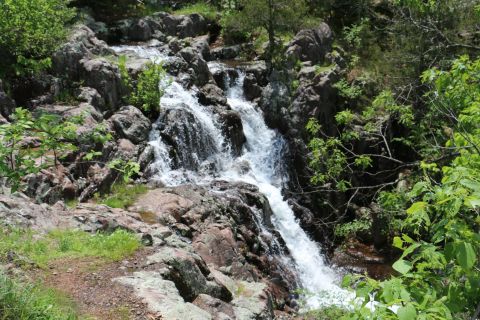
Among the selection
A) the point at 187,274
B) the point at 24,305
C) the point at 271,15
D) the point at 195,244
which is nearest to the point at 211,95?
the point at 271,15

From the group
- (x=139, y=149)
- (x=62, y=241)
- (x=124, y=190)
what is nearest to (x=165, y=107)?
(x=139, y=149)

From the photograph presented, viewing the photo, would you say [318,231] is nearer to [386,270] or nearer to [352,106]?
[386,270]

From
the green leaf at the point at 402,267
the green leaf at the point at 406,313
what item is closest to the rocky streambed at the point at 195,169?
the green leaf at the point at 402,267

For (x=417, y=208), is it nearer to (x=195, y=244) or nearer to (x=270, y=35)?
(x=195, y=244)

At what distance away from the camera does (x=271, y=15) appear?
65.3ft

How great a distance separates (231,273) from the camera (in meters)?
10.2

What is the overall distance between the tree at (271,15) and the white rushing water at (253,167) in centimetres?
253

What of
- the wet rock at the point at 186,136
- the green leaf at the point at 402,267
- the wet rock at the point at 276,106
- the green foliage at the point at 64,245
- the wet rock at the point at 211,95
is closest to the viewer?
the green leaf at the point at 402,267

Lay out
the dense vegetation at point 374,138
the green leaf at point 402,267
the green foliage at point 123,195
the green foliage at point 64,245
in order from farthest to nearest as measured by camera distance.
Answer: the green foliage at point 123,195, the green foliage at point 64,245, the dense vegetation at point 374,138, the green leaf at point 402,267

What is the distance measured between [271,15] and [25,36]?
11335 millimetres

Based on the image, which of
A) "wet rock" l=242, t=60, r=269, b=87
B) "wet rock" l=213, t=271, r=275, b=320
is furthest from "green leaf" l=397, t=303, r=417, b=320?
"wet rock" l=242, t=60, r=269, b=87

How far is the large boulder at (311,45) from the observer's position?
20266 millimetres

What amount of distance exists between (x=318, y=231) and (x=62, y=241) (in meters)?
11.1

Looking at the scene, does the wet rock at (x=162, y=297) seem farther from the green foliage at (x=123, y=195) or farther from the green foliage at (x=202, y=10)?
the green foliage at (x=202, y=10)
